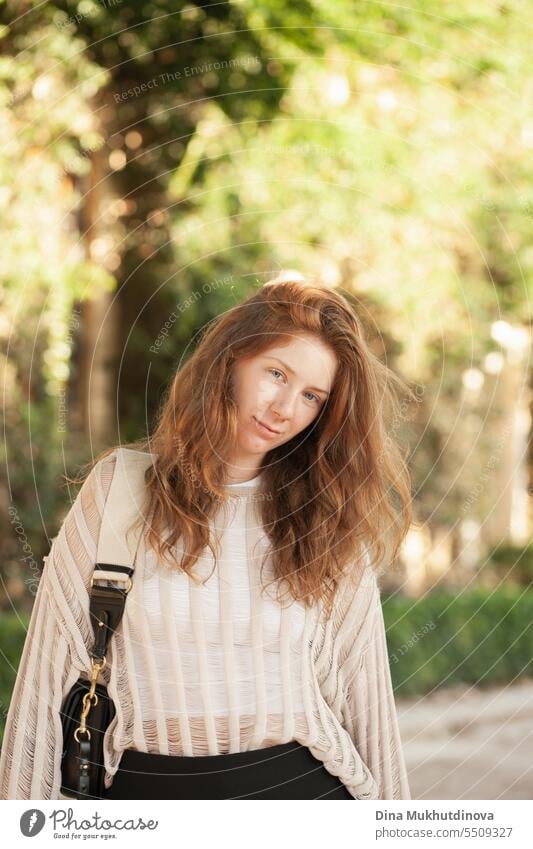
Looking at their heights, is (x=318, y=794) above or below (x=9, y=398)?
below

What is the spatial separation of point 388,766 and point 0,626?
2.79 m

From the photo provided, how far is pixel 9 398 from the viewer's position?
531 cm

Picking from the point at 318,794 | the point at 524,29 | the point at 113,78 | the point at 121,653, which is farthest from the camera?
the point at 524,29

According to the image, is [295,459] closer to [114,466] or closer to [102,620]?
[114,466]

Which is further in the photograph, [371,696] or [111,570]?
[371,696]

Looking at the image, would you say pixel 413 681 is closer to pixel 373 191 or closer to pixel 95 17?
pixel 373 191

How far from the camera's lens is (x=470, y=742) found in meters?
5.77

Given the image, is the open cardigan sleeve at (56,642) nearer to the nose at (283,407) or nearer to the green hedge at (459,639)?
the nose at (283,407)

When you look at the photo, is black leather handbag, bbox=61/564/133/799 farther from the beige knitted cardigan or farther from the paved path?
the paved path

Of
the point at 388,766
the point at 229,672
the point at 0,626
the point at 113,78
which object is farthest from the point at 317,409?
the point at 113,78

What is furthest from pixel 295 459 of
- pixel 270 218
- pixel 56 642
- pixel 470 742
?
pixel 470 742

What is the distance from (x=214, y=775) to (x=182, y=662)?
22 cm

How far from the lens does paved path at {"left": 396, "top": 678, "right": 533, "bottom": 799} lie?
16.6 ft
